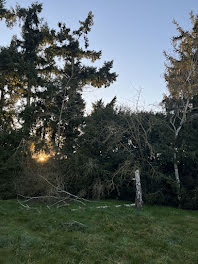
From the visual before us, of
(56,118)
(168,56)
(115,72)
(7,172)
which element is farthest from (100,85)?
(7,172)

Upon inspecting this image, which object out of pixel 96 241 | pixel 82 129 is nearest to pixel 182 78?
pixel 82 129

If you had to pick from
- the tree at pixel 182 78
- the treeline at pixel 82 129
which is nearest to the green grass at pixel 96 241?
the treeline at pixel 82 129

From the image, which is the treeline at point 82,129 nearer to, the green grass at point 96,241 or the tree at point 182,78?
the tree at point 182,78

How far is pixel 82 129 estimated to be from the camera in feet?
67.2

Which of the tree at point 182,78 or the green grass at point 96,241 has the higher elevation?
the tree at point 182,78

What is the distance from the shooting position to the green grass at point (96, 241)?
529cm

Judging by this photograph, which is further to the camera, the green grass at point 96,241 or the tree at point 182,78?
the tree at point 182,78

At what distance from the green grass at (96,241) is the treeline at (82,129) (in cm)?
523

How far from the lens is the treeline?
1616cm

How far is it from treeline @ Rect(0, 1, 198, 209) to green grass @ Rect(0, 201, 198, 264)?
5232 mm

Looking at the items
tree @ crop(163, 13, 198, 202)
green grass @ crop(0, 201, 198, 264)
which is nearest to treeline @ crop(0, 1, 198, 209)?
tree @ crop(163, 13, 198, 202)

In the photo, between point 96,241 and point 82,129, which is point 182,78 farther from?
point 96,241

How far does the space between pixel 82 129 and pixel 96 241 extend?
1457 centimetres

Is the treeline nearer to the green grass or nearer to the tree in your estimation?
the tree
